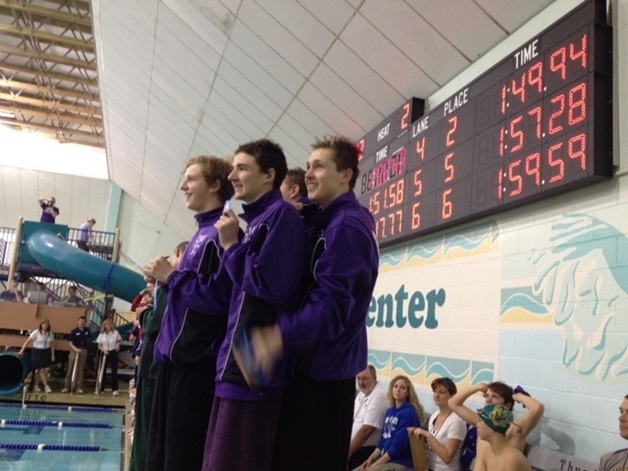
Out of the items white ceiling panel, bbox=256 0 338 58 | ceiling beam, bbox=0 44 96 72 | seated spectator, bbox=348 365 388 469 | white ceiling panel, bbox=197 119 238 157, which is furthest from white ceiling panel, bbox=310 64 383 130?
ceiling beam, bbox=0 44 96 72

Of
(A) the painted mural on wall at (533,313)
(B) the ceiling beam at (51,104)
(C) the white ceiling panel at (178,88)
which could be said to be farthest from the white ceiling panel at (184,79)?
(B) the ceiling beam at (51,104)

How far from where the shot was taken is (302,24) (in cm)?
661

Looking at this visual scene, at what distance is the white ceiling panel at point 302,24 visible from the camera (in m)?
6.43

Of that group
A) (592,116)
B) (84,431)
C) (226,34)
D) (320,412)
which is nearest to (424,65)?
(592,116)

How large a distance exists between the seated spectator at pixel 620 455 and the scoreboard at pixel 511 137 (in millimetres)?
1364

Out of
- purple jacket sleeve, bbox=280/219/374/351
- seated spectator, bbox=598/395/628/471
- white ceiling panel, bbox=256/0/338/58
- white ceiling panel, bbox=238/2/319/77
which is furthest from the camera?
white ceiling panel, bbox=238/2/319/77

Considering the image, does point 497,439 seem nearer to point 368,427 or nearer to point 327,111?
point 368,427

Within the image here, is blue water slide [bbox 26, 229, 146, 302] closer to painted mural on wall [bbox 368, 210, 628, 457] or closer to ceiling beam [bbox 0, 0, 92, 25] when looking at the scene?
ceiling beam [bbox 0, 0, 92, 25]

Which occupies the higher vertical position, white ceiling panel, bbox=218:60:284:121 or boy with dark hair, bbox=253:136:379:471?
white ceiling panel, bbox=218:60:284:121

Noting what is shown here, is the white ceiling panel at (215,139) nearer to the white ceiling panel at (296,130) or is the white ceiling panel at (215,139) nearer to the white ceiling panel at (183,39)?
the white ceiling panel at (183,39)

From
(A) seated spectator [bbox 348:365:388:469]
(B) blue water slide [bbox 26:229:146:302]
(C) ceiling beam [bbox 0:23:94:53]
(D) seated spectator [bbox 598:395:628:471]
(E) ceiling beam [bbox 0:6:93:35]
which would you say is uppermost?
(E) ceiling beam [bbox 0:6:93:35]

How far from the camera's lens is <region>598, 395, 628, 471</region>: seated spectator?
3.13m

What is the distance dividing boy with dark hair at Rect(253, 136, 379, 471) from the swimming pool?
18.3ft

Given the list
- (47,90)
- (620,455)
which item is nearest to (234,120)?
(620,455)
